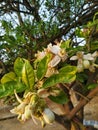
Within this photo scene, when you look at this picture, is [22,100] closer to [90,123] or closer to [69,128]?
[69,128]

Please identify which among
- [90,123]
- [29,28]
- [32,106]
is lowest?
[90,123]

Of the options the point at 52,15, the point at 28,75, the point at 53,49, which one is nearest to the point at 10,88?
the point at 28,75

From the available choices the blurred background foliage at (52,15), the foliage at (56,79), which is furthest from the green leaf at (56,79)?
the blurred background foliage at (52,15)

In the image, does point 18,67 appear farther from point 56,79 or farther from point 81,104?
point 81,104

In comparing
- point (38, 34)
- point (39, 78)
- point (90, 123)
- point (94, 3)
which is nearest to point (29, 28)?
point (38, 34)

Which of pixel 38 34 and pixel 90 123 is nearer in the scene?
pixel 90 123

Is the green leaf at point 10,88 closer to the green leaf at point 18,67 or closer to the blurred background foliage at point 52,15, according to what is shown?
the green leaf at point 18,67
